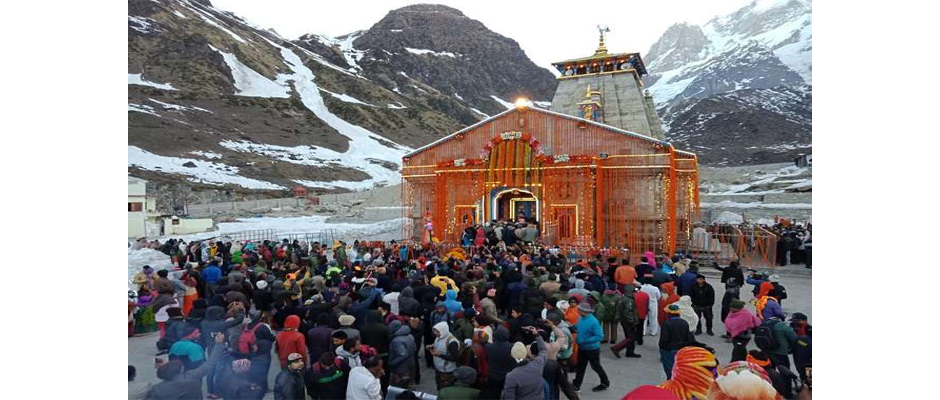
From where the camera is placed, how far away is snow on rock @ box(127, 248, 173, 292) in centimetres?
1634

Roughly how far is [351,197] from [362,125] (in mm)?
47575

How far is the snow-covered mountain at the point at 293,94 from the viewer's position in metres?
58.8

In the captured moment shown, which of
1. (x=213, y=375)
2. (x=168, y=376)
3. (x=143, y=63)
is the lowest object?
(x=213, y=375)

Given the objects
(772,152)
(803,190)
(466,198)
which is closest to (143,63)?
(466,198)

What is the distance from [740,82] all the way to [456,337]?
133010mm

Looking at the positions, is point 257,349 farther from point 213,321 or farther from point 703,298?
point 703,298

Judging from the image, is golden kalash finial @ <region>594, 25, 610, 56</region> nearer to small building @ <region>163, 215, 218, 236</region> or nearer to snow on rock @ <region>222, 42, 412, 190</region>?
small building @ <region>163, 215, 218, 236</region>

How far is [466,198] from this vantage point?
2205cm

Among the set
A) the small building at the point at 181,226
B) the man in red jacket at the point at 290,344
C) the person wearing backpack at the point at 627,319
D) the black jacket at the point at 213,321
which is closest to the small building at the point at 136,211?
the small building at the point at 181,226

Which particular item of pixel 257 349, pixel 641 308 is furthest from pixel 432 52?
pixel 257 349

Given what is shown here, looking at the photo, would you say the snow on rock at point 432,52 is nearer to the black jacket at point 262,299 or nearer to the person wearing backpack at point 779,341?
the black jacket at point 262,299

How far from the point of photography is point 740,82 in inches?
4611

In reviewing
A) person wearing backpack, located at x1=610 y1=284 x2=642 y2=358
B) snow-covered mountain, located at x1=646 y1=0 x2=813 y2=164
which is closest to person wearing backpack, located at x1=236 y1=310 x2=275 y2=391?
person wearing backpack, located at x1=610 y1=284 x2=642 y2=358

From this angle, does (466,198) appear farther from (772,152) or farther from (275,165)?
(772,152)
